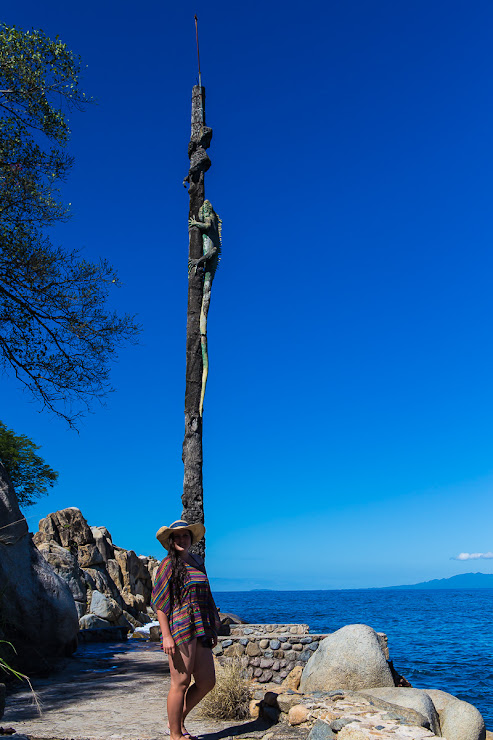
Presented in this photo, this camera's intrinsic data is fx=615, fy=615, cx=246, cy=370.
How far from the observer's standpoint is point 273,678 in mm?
9742

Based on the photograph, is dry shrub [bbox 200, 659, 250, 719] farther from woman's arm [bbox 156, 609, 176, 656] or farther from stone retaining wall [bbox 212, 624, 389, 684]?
woman's arm [bbox 156, 609, 176, 656]

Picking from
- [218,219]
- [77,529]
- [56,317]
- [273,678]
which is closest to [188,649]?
[273,678]

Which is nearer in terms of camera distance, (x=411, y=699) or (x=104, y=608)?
(x=411, y=699)

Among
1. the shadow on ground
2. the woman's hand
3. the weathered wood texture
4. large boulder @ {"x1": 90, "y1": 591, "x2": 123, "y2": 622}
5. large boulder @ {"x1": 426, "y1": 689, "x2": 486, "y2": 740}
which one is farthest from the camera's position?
large boulder @ {"x1": 90, "y1": 591, "x2": 123, "y2": 622}

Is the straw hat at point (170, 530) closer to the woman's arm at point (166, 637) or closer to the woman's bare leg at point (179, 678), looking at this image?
the woman's arm at point (166, 637)

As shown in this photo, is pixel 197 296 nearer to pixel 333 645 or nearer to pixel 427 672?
pixel 333 645

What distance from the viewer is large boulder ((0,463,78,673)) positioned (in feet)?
38.5

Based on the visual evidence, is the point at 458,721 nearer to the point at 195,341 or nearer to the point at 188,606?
the point at 188,606

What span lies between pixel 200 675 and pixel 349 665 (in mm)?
3248

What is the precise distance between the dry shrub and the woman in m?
1.75

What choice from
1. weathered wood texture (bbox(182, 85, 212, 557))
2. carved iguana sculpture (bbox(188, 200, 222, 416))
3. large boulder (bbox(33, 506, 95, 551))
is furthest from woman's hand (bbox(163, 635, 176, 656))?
large boulder (bbox(33, 506, 95, 551))

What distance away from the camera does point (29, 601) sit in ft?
40.4

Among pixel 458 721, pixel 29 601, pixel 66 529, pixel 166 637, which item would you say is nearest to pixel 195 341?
pixel 29 601

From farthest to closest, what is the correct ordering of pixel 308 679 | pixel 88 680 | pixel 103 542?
pixel 103 542 < pixel 88 680 < pixel 308 679
